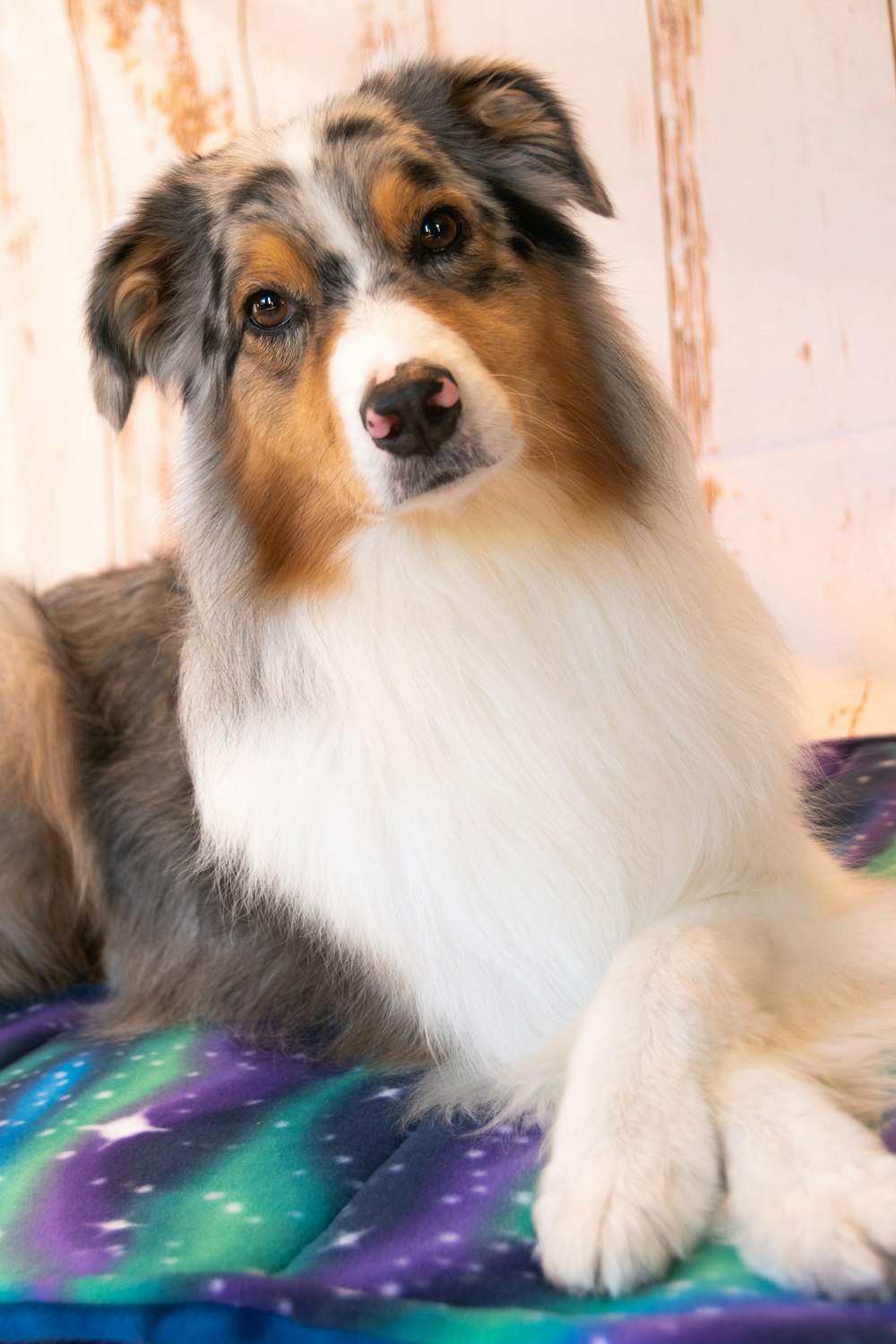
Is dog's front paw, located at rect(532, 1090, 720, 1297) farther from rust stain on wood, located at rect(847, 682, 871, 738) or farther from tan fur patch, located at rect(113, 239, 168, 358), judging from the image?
rust stain on wood, located at rect(847, 682, 871, 738)

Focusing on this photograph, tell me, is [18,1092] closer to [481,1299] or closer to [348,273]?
[481,1299]

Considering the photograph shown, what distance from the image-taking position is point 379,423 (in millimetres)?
2100

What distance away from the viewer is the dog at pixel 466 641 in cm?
220

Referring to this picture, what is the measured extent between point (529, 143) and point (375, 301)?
633mm

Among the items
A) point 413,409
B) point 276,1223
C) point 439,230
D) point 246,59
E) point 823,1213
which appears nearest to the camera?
point 823,1213

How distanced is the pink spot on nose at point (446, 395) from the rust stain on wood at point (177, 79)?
309 centimetres

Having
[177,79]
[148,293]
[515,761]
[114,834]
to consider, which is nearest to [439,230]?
[148,293]

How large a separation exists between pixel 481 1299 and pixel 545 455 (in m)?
1.43

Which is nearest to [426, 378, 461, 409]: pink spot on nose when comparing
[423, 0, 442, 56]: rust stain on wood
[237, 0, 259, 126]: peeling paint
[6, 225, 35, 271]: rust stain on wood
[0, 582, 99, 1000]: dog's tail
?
[0, 582, 99, 1000]: dog's tail

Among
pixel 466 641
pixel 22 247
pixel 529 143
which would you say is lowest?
pixel 466 641

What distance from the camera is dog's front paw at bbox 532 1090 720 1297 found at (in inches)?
65.5

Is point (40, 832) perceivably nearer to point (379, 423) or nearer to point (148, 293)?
point (148, 293)

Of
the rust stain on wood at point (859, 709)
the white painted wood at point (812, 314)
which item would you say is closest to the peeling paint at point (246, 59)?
the white painted wood at point (812, 314)

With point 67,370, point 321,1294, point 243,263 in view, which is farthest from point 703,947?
point 67,370
